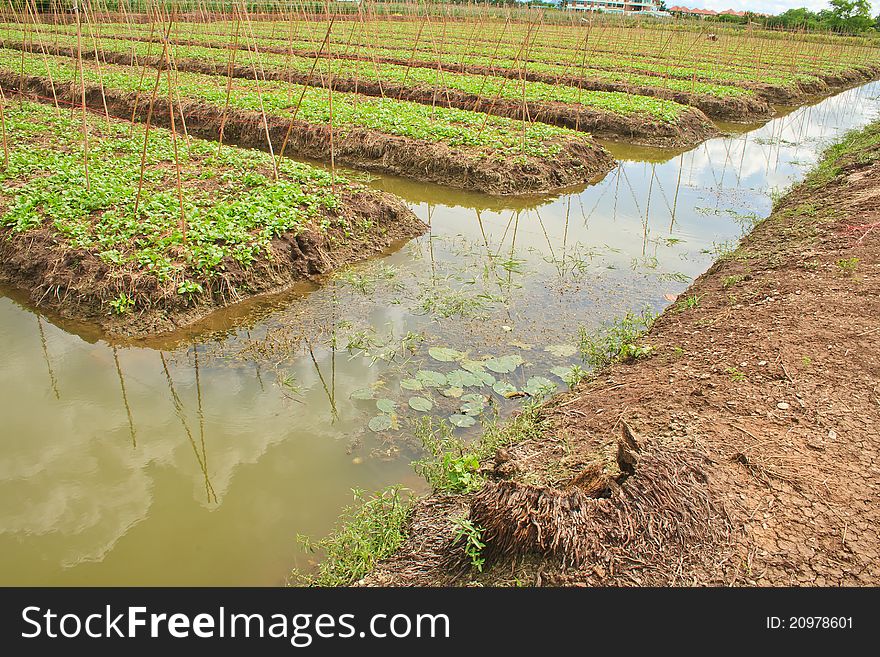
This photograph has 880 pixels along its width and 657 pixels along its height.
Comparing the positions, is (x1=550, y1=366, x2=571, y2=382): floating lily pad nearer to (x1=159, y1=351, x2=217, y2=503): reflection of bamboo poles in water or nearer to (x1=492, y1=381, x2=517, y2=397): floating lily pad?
(x1=492, y1=381, x2=517, y2=397): floating lily pad

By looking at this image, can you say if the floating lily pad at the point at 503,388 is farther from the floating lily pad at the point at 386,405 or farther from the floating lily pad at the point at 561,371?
the floating lily pad at the point at 386,405

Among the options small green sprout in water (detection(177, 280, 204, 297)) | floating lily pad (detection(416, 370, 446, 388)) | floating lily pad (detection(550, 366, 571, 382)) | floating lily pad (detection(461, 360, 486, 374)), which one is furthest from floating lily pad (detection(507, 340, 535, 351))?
small green sprout in water (detection(177, 280, 204, 297))

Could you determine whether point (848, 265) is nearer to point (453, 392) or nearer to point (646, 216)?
point (646, 216)

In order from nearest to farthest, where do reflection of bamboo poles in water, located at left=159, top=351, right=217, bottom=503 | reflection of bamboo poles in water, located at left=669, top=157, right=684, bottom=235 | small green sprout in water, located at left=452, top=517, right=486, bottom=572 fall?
1. small green sprout in water, located at left=452, top=517, right=486, bottom=572
2. reflection of bamboo poles in water, located at left=159, top=351, right=217, bottom=503
3. reflection of bamboo poles in water, located at left=669, top=157, right=684, bottom=235

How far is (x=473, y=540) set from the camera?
8.79ft

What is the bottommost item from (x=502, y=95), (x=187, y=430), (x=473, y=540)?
(x=187, y=430)

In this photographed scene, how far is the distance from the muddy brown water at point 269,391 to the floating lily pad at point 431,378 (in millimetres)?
97

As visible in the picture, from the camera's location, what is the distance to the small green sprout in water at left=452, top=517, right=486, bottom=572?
2674 mm

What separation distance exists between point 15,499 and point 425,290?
3978mm

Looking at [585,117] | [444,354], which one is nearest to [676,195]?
[585,117]

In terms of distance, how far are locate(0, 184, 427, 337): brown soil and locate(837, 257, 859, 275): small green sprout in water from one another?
484 cm

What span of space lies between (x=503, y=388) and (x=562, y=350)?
92 cm

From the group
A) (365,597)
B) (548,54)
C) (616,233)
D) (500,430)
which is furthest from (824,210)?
(548,54)

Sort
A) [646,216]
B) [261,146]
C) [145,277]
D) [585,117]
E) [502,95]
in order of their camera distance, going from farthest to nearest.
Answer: [502,95] < [585,117] < [261,146] < [646,216] < [145,277]
